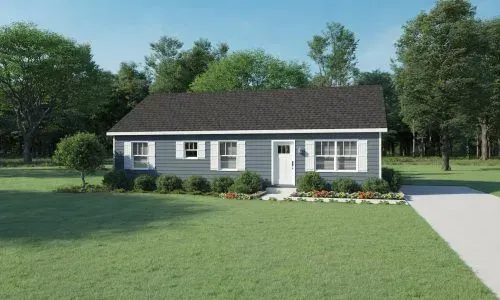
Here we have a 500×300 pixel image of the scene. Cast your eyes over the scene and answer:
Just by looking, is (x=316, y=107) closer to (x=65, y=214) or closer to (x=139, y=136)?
(x=139, y=136)

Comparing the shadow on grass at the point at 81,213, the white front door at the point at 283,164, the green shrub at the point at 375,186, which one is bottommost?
the shadow on grass at the point at 81,213

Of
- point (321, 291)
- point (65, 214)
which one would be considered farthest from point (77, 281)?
point (65, 214)

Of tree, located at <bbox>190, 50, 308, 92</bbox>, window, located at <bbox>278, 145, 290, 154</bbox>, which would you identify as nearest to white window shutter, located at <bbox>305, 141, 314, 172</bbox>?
window, located at <bbox>278, 145, 290, 154</bbox>

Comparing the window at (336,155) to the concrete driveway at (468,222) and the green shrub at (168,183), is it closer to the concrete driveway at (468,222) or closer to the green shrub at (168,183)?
the concrete driveway at (468,222)

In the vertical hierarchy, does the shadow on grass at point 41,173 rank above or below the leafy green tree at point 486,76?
below

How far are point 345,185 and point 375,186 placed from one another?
1.25 metres

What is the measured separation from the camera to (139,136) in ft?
78.9

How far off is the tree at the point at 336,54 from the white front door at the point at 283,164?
4630cm

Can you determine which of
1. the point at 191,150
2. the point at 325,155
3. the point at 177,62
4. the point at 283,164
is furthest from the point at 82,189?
the point at 177,62

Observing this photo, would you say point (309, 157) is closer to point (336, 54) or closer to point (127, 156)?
point (127, 156)

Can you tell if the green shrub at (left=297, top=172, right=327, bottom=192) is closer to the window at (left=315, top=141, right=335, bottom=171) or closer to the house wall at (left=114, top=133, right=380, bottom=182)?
the house wall at (left=114, top=133, right=380, bottom=182)

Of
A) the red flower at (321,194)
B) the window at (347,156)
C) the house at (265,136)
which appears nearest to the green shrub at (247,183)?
the house at (265,136)

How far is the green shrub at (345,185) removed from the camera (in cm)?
2024

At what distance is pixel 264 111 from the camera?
23.9 m
